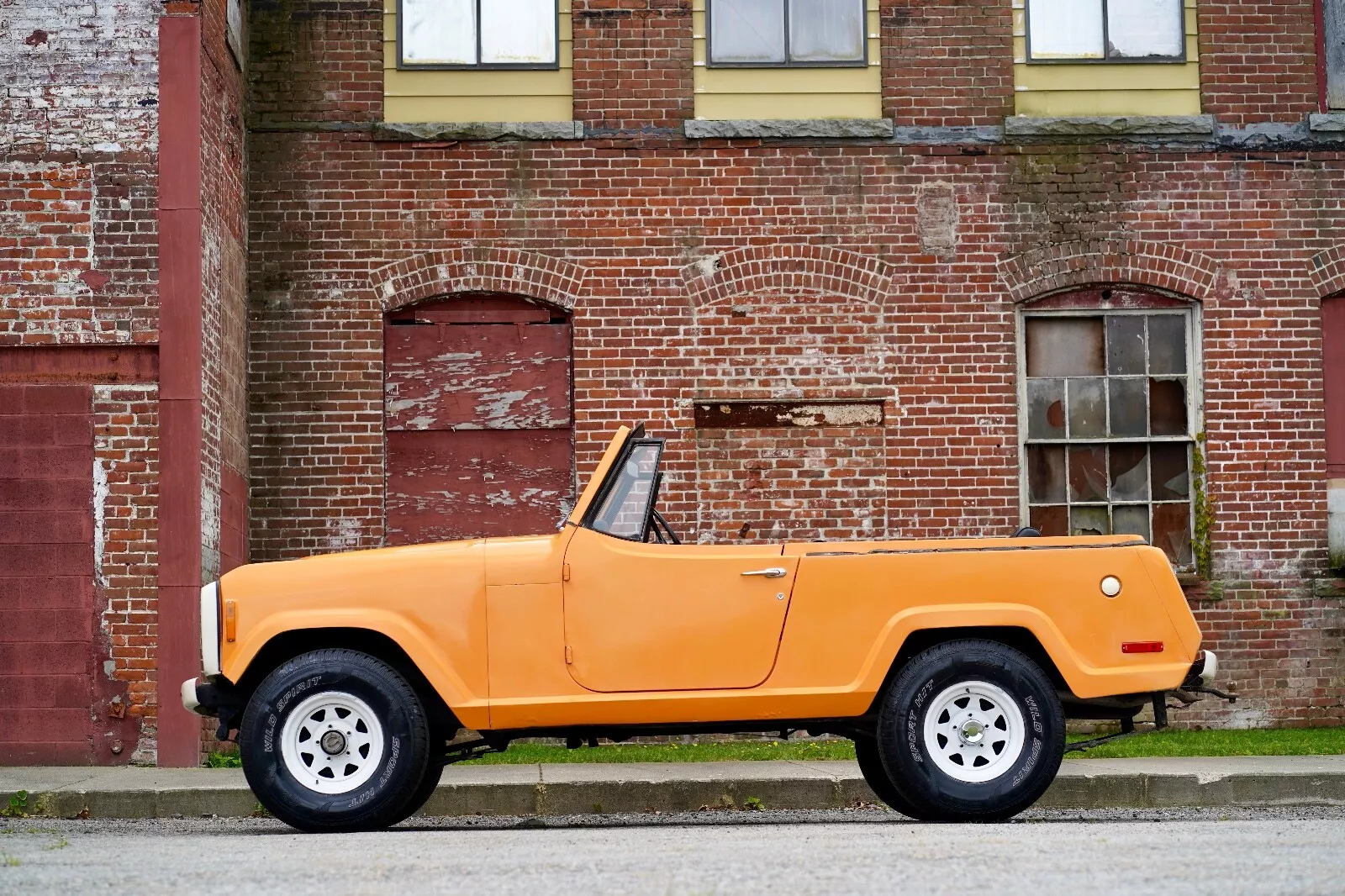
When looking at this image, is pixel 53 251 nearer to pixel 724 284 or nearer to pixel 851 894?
pixel 724 284

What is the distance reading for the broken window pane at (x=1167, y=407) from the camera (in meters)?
14.5

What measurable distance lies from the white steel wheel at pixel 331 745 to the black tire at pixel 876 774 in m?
2.30

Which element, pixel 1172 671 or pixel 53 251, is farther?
pixel 53 251

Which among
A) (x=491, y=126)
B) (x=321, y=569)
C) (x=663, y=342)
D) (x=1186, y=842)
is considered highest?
(x=491, y=126)

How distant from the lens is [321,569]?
819 cm

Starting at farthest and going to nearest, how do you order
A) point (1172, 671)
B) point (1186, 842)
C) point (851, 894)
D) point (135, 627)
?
point (135, 627) < point (1172, 671) < point (1186, 842) < point (851, 894)

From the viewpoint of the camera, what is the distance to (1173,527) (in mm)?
14422

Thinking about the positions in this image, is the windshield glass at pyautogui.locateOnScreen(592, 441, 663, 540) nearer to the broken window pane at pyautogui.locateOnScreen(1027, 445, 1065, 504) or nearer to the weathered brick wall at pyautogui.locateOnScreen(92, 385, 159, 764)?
the weathered brick wall at pyautogui.locateOnScreen(92, 385, 159, 764)

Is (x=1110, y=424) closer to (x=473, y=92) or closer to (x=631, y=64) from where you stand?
(x=631, y=64)

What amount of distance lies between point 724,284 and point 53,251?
4.95 meters

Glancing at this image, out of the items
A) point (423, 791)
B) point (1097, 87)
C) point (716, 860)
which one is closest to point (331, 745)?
point (423, 791)

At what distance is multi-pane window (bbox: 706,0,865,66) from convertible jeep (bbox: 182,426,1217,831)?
7.30 meters

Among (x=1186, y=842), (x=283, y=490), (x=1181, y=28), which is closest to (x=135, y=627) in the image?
(x=283, y=490)

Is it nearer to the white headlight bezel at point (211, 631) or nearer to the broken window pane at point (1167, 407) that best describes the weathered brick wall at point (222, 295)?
the white headlight bezel at point (211, 631)
